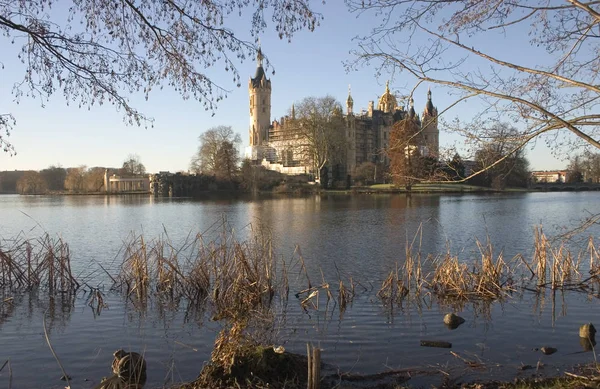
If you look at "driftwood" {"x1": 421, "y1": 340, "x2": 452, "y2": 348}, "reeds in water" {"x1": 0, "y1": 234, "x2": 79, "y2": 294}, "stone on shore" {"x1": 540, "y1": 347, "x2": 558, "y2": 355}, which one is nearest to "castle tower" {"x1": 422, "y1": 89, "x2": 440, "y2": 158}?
"driftwood" {"x1": 421, "y1": 340, "x2": 452, "y2": 348}

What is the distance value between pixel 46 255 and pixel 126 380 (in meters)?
5.97

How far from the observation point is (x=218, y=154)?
256 feet

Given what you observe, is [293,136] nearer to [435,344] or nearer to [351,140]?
[351,140]

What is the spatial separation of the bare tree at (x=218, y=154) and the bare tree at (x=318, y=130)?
12454mm

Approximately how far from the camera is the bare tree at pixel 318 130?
65188 millimetres

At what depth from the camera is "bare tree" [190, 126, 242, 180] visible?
254ft

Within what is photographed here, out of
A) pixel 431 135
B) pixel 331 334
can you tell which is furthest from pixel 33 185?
pixel 431 135

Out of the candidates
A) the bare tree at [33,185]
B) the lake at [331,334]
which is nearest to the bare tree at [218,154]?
the bare tree at [33,185]

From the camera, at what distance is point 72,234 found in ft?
71.8

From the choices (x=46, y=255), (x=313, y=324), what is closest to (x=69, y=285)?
(x=46, y=255)

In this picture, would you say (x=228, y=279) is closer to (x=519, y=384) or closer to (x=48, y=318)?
(x=48, y=318)

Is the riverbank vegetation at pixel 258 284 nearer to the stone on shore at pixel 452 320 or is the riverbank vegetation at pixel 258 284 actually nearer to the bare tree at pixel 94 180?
the stone on shore at pixel 452 320

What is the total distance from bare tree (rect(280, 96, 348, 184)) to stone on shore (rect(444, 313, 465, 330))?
57263mm

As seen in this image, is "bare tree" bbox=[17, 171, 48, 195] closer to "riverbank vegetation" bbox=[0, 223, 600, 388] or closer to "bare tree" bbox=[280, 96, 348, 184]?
"bare tree" bbox=[280, 96, 348, 184]
